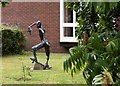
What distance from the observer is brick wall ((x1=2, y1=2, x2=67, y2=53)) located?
7938 millimetres

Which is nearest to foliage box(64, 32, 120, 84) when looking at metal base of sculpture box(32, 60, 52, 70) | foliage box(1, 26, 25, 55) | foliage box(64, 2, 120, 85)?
foliage box(64, 2, 120, 85)

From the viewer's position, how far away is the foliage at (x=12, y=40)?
7184 millimetres

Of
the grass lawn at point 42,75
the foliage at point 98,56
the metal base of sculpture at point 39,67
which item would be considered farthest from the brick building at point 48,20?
the foliage at point 98,56

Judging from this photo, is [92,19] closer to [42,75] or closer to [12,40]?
[42,75]

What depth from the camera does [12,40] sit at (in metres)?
7.35

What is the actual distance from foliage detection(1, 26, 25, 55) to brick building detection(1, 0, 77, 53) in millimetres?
457

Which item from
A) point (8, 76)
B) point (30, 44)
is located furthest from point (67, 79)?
point (30, 44)

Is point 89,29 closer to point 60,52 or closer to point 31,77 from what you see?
point 31,77

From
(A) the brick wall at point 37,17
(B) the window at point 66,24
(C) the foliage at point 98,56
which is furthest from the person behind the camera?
(A) the brick wall at point 37,17

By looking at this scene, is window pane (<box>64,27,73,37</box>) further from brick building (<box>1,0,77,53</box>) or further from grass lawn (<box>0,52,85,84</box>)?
grass lawn (<box>0,52,85,84</box>)

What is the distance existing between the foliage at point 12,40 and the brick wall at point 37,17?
457mm

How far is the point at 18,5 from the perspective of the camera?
8.05 m

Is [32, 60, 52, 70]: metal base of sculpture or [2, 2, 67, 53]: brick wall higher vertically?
[2, 2, 67, 53]: brick wall

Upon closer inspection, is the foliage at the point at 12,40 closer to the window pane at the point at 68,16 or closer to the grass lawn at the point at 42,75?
the window pane at the point at 68,16
